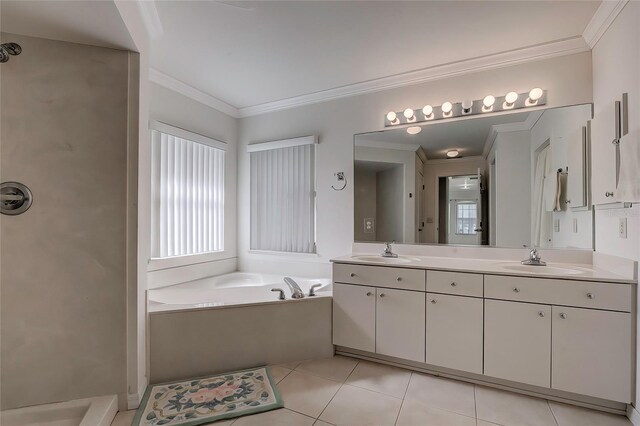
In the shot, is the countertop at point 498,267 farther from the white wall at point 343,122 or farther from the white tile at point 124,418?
the white tile at point 124,418

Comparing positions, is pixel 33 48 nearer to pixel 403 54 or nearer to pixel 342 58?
pixel 342 58

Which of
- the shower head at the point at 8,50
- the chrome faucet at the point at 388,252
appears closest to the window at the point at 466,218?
the chrome faucet at the point at 388,252

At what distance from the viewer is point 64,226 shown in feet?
5.37

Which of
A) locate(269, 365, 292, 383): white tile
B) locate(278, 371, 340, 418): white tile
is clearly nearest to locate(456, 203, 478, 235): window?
locate(278, 371, 340, 418): white tile

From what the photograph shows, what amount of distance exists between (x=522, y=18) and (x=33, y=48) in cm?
293

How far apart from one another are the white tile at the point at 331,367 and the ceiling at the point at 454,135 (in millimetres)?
1894

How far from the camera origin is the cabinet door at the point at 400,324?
2109mm

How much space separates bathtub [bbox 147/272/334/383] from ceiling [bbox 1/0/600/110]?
1.75 m

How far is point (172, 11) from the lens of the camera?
185 cm

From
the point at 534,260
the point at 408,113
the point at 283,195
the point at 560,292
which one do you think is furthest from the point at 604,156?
the point at 283,195

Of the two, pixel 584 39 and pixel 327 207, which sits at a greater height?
pixel 584 39

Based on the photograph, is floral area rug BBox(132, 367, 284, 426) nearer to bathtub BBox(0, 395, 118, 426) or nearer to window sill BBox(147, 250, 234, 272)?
bathtub BBox(0, 395, 118, 426)

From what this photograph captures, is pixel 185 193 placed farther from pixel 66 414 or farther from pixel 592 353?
pixel 592 353

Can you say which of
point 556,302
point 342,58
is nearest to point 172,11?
point 342,58
